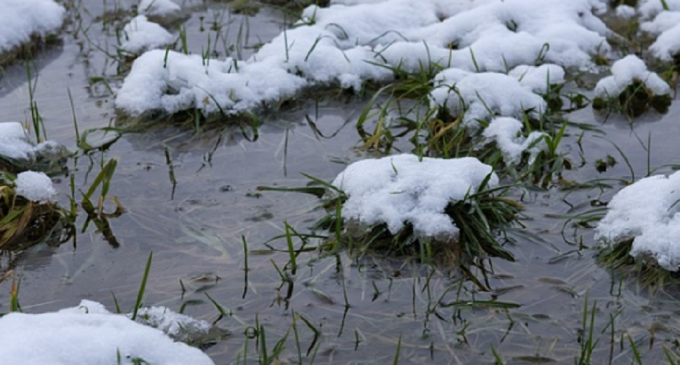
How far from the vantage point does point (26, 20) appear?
17.3ft

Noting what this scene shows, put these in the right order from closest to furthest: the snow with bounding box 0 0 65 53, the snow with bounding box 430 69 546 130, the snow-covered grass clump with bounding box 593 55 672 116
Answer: the snow with bounding box 430 69 546 130 → the snow-covered grass clump with bounding box 593 55 672 116 → the snow with bounding box 0 0 65 53

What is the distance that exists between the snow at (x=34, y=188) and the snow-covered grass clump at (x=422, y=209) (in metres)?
1.02

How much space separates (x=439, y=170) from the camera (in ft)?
11.1

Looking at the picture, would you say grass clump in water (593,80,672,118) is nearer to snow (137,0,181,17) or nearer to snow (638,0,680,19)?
snow (638,0,680,19)

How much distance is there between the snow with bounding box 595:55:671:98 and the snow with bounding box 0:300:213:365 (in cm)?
284

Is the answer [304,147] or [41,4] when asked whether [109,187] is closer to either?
[304,147]

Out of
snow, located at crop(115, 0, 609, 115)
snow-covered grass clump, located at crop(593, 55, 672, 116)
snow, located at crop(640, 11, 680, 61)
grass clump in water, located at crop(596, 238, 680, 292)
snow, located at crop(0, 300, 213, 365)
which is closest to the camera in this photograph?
snow, located at crop(0, 300, 213, 365)

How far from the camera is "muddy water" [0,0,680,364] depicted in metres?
2.66

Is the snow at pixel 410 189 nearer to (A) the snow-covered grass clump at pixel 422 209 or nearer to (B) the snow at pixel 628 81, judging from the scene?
(A) the snow-covered grass clump at pixel 422 209

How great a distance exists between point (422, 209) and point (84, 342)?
55.6 inches

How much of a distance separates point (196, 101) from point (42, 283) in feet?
4.82

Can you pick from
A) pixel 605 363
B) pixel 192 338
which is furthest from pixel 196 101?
pixel 605 363

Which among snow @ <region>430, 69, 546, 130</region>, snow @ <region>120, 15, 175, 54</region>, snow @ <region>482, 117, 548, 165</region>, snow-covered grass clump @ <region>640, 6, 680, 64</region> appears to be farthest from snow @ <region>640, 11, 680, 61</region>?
snow @ <region>120, 15, 175, 54</region>

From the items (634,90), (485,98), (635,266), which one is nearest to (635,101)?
(634,90)
